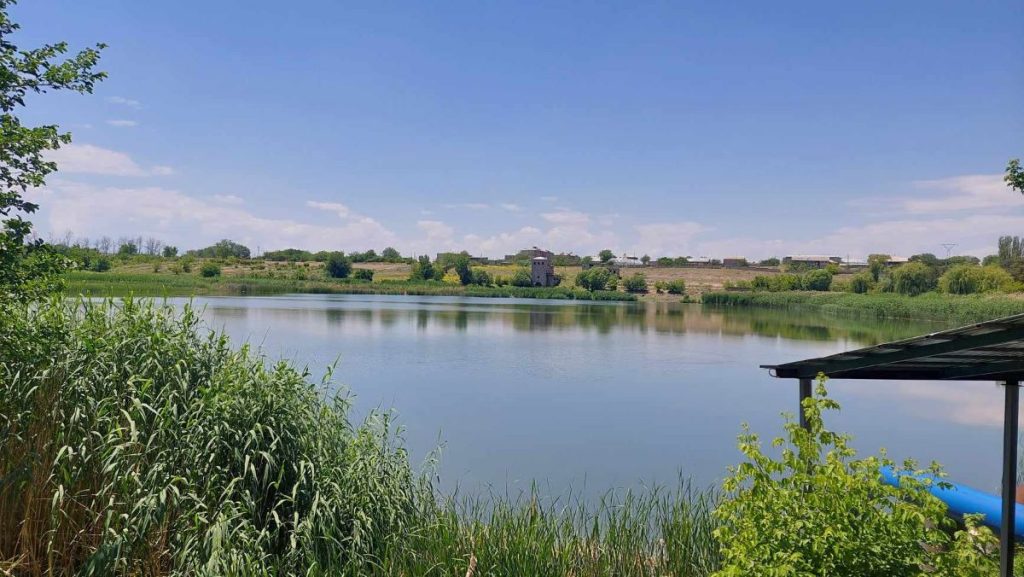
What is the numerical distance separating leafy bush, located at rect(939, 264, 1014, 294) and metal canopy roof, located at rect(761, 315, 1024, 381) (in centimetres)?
5002

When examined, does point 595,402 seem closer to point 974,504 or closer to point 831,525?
point 974,504

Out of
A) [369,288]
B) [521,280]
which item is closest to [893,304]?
[521,280]

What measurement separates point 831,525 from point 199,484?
3315 mm

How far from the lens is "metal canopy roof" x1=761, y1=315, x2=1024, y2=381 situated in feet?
8.32

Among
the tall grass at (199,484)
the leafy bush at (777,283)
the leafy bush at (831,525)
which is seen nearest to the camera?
the leafy bush at (831,525)

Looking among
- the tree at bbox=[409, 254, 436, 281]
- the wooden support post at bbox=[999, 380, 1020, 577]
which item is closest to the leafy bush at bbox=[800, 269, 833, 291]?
the tree at bbox=[409, 254, 436, 281]

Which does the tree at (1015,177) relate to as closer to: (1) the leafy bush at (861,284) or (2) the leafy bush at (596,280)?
(1) the leafy bush at (861,284)

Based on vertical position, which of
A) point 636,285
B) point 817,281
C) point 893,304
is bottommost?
point 893,304

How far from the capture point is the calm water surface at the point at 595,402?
967 cm

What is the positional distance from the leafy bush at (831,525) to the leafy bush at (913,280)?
59.0m

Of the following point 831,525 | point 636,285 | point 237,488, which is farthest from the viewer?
point 636,285

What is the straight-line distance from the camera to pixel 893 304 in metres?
48.1

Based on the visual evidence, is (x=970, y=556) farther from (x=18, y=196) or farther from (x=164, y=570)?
(x=18, y=196)

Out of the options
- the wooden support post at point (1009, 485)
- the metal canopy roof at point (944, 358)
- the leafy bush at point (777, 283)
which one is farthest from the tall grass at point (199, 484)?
the leafy bush at point (777, 283)
